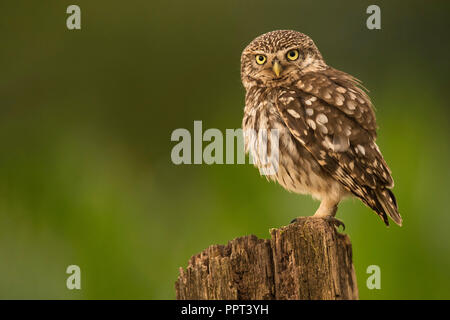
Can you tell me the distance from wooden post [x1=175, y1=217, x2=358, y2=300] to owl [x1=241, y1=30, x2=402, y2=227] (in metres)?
0.88

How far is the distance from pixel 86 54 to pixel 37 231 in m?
2.44

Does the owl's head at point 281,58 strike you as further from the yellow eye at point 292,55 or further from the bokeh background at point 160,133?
the bokeh background at point 160,133

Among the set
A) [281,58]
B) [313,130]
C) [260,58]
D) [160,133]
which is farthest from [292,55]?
[160,133]

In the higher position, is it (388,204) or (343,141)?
(343,141)

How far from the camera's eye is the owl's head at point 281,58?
3.96m

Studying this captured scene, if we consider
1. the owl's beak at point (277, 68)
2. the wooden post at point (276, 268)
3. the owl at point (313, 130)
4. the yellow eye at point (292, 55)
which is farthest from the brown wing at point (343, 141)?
the wooden post at point (276, 268)

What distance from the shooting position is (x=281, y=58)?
3957 mm

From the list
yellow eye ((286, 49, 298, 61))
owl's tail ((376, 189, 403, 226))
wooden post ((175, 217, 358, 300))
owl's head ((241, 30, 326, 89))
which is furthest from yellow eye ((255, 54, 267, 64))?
wooden post ((175, 217, 358, 300))

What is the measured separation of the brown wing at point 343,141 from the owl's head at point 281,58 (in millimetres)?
265

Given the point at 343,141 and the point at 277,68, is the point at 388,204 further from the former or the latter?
the point at 277,68

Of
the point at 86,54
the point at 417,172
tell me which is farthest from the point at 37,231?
the point at 417,172

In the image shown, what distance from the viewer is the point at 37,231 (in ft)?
17.2

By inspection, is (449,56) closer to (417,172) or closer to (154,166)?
(417,172)

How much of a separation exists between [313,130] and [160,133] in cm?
306
